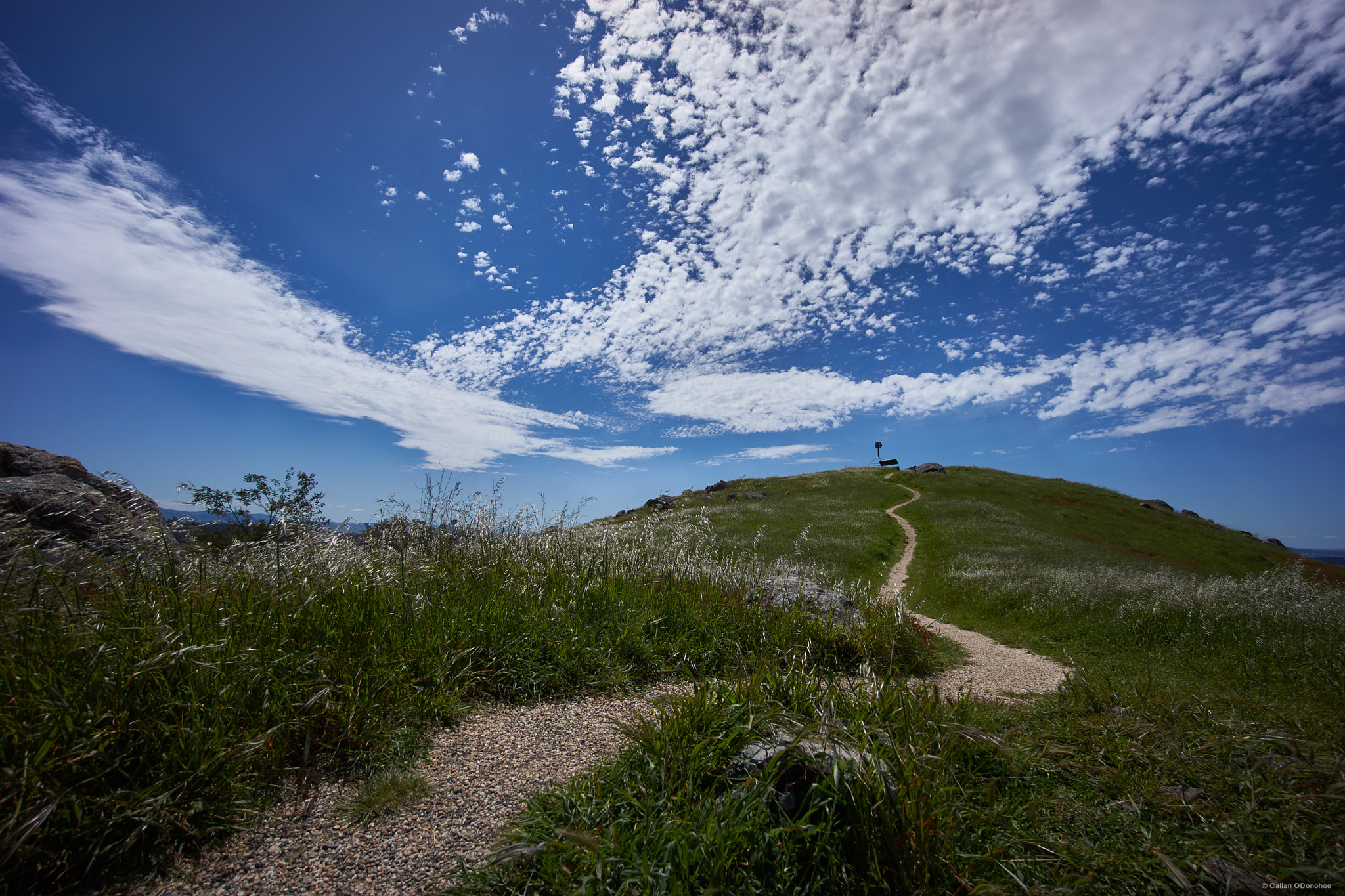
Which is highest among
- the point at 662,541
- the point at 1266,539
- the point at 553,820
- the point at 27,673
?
the point at 1266,539

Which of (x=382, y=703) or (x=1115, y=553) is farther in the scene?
(x=1115, y=553)

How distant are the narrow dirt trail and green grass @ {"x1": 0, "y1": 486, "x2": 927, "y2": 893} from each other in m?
1.09

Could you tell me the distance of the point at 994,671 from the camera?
30.3 ft

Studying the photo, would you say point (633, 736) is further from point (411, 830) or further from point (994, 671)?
point (994, 671)

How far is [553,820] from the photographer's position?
3.19 metres

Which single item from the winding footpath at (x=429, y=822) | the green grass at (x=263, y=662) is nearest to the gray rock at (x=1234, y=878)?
the green grass at (x=263, y=662)

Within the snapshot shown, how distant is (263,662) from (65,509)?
5029mm

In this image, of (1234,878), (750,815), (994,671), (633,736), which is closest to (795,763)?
(750,815)

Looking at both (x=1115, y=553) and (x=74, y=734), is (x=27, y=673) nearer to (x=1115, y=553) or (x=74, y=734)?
(x=74, y=734)

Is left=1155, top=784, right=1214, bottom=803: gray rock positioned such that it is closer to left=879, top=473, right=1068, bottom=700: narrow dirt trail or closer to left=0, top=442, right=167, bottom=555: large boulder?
left=879, top=473, right=1068, bottom=700: narrow dirt trail

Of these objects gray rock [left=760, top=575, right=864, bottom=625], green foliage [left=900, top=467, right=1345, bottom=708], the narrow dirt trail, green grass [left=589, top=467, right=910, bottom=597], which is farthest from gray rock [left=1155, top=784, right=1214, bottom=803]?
green grass [left=589, top=467, right=910, bottom=597]

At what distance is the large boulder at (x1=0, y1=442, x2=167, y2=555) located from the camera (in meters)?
4.27

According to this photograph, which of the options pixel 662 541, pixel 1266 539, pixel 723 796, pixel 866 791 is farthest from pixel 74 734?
pixel 1266 539

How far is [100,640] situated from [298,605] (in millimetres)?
1533
